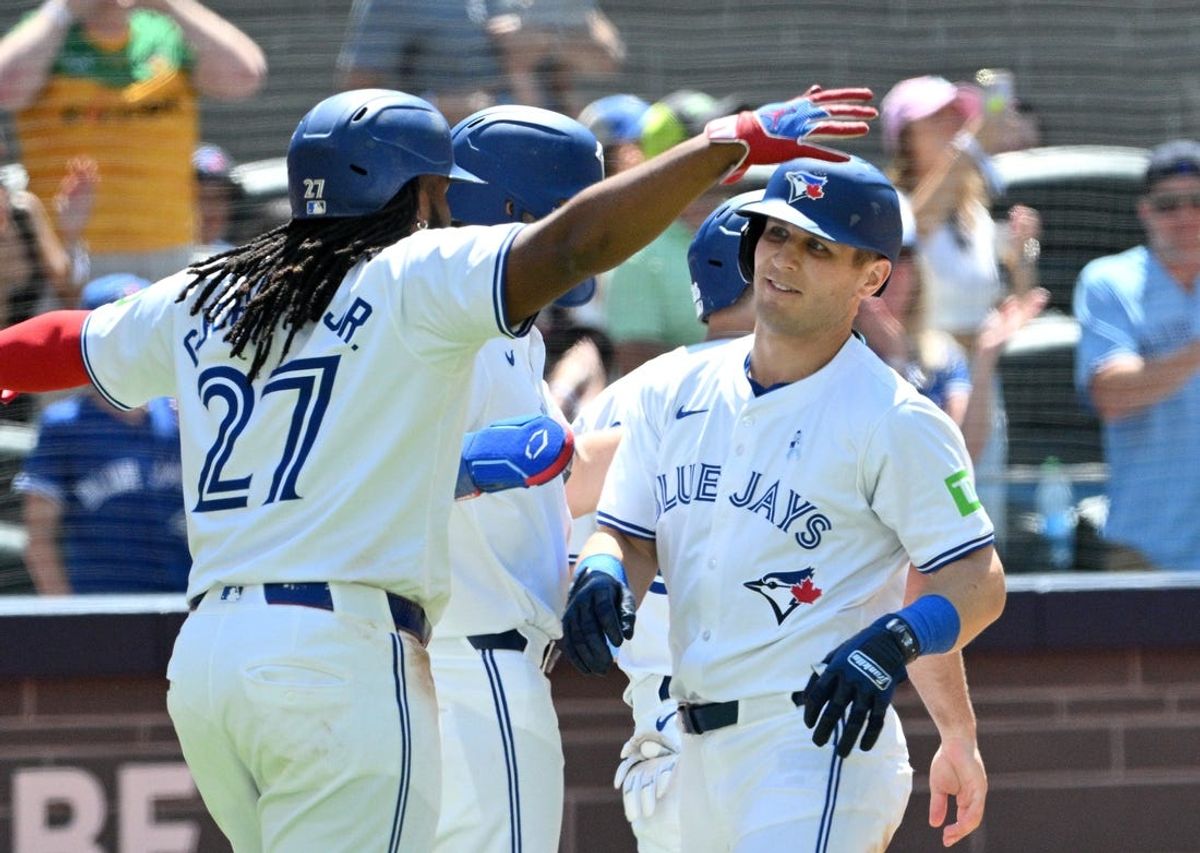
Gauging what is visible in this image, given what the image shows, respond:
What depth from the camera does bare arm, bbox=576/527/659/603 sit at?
3.64 metres

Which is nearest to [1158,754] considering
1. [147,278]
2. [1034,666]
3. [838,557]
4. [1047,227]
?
[1034,666]

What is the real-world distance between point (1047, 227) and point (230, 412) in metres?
3.63

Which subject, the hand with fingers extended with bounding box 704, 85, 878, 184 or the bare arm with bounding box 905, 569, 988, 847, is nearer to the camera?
the hand with fingers extended with bounding box 704, 85, 878, 184

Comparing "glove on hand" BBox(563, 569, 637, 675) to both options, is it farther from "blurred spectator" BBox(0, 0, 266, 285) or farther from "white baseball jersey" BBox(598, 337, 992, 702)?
"blurred spectator" BBox(0, 0, 266, 285)

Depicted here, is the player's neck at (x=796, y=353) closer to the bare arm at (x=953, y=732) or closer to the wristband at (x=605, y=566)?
the wristband at (x=605, y=566)

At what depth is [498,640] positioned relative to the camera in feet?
12.1

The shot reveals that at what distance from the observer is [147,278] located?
5711 millimetres

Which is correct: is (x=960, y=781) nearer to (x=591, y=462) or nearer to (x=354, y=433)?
(x=591, y=462)

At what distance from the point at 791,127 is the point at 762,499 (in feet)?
2.53

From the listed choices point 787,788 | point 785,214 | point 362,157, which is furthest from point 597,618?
point 362,157

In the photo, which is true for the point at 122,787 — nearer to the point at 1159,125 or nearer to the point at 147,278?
the point at 147,278

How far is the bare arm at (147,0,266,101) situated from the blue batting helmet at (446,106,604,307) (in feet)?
7.24

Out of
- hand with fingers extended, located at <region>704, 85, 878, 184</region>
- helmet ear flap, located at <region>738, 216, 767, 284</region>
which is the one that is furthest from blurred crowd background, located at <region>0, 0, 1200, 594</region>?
hand with fingers extended, located at <region>704, 85, 878, 184</region>

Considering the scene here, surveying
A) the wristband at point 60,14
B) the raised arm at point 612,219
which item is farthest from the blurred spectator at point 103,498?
the raised arm at point 612,219
